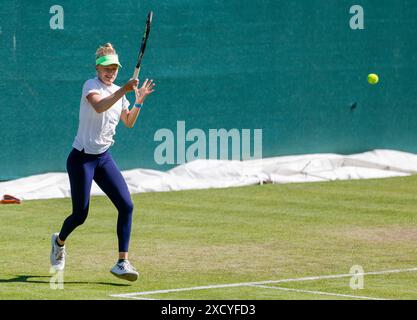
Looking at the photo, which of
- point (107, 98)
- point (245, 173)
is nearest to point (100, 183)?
point (107, 98)

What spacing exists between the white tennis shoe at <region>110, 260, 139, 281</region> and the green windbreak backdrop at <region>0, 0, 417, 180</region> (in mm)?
6984

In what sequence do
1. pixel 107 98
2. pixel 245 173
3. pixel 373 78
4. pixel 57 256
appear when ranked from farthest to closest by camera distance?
pixel 373 78, pixel 245 173, pixel 57 256, pixel 107 98

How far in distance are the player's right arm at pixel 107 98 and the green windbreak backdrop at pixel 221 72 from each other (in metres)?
6.74

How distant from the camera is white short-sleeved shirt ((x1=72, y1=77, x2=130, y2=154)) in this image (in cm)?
940

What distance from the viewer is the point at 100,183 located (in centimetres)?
950

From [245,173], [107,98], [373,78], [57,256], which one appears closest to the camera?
[107,98]

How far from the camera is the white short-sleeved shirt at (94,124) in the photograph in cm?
940

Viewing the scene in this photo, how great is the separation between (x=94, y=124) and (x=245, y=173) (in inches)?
303

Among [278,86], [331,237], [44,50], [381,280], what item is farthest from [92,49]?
[381,280]

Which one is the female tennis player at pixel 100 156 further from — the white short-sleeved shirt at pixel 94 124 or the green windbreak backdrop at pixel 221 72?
the green windbreak backdrop at pixel 221 72

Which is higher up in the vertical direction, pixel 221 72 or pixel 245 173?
pixel 221 72

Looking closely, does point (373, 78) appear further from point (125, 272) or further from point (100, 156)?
point (125, 272)

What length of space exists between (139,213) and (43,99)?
3.06 m

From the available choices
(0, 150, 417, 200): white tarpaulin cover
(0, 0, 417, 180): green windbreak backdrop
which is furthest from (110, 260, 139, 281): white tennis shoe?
(0, 0, 417, 180): green windbreak backdrop
